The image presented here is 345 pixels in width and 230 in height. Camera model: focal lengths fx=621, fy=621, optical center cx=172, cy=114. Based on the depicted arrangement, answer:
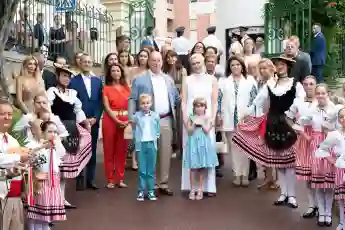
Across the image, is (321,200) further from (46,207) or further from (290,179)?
(46,207)

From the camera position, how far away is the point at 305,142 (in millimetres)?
7168

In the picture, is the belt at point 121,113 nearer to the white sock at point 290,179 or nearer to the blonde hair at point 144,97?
the blonde hair at point 144,97

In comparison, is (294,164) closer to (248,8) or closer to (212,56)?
(212,56)

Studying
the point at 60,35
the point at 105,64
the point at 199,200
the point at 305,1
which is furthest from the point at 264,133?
the point at 305,1

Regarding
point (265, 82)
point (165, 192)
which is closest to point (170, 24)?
point (265, 82)

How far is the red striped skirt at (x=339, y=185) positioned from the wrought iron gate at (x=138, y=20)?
1281cm

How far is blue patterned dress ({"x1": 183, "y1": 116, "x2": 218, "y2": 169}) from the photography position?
26.6 feet

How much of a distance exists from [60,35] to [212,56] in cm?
629

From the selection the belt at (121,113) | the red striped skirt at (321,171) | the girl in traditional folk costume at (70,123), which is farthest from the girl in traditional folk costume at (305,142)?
the girl in traditional folk costume at (70,123)

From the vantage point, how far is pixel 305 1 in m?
16.2

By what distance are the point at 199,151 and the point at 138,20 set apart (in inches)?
485

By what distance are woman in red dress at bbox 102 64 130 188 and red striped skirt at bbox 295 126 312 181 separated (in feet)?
8.66

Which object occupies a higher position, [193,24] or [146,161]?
[193,24]

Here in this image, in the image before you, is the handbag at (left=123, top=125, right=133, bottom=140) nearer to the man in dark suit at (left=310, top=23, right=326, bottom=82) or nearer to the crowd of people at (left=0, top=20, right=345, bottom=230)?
the crowd of people at (left=0, top=20, right=345, bottom=230)
